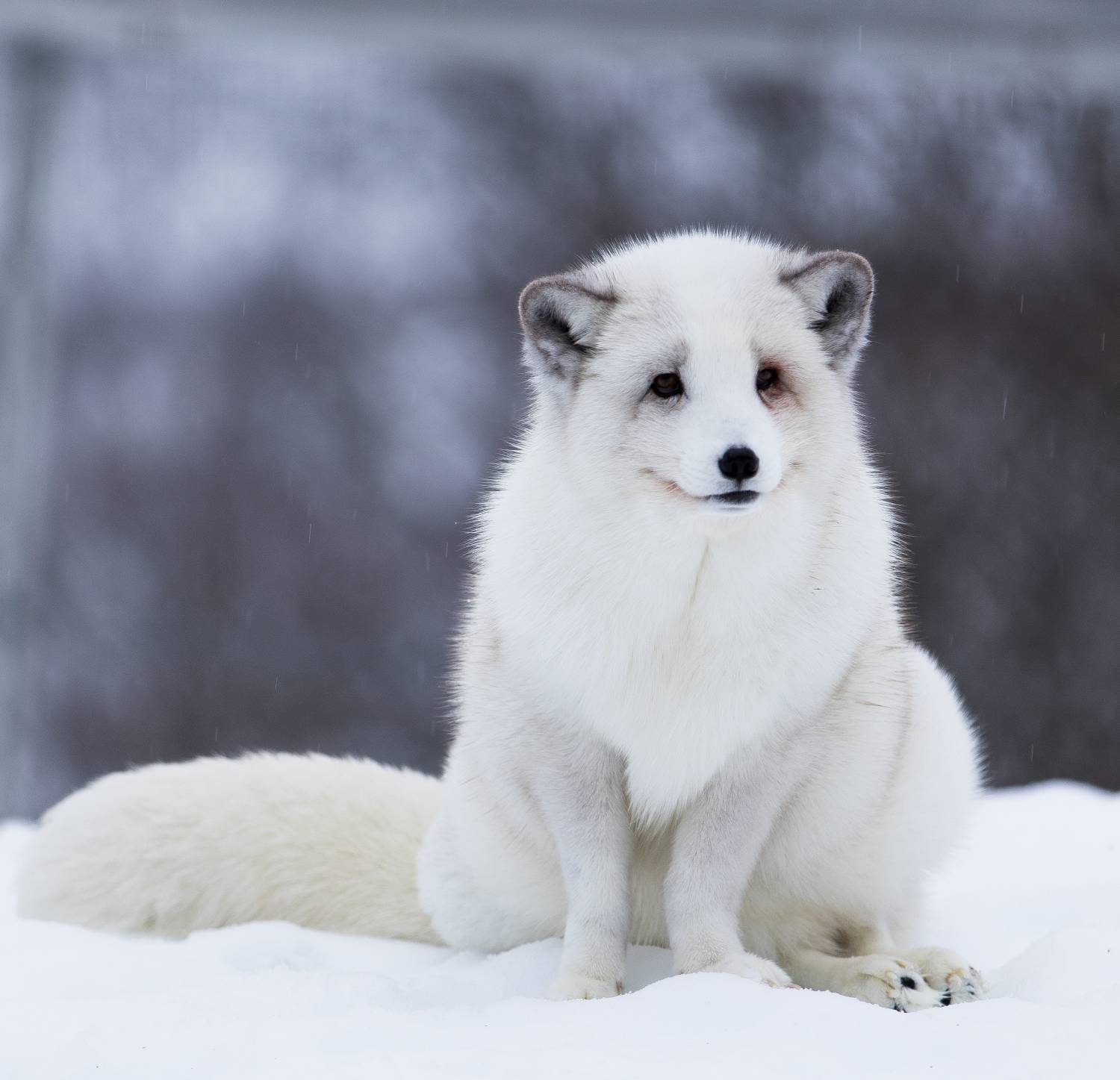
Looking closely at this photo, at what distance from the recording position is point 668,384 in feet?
6.27

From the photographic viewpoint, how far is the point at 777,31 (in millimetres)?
3617

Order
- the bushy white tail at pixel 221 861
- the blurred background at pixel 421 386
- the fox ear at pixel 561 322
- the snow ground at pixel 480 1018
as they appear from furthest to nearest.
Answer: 1. the blurred background at pixel 421 386
2. the bushy white tail at pixel 221 861
3. the fox ear at pixel 561 322
4. the snow ground at pixel 480 1018

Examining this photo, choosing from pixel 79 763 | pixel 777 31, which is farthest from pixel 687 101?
pixel 79 763

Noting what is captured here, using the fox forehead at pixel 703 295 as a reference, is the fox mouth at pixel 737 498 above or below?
below

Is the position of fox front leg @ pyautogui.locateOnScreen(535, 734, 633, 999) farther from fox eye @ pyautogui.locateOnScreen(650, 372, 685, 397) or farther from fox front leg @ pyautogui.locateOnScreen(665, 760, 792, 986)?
fox eye @ pyautogui.locateOnScreen(650, 372, 685, 397)

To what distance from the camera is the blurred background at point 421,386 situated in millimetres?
5512

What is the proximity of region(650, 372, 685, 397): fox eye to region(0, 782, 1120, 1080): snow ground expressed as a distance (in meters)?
0.79

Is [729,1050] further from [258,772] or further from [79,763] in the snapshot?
[79,763]

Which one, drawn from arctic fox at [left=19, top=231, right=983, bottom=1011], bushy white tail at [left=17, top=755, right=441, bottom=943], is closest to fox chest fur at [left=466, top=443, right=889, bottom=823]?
arctic fox at [left=19, top=231, right=983, bottom=1011]

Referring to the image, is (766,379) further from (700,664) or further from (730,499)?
(700,664)

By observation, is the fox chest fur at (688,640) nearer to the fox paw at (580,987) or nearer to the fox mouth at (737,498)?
the fox mouth at (737,498)

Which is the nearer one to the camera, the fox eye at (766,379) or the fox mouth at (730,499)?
the fox mouth at (730,499)

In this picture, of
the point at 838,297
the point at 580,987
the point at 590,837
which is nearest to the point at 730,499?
the point at 838,297

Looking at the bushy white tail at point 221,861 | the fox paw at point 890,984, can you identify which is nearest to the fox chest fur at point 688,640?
the fox paw at point 890,984
